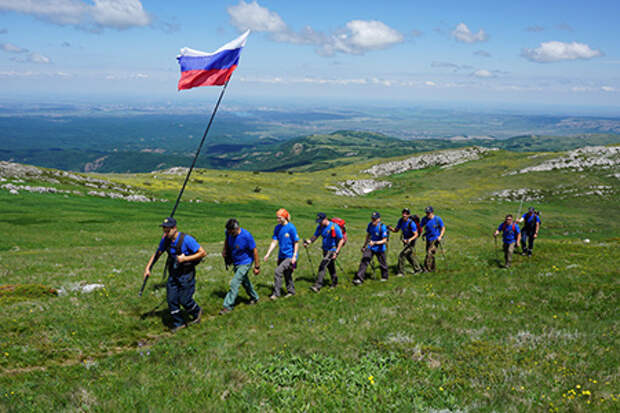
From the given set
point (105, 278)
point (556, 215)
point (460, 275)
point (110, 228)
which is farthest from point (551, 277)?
point (556, 215)

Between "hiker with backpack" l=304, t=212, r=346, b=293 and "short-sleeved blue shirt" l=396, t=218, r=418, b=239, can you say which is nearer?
"hiker with backpack" l=304, t=212, r=346, b=293

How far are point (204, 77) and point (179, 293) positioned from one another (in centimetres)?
980

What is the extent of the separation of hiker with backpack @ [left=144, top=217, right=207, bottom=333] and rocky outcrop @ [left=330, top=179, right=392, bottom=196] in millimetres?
126973

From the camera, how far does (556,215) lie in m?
78.2

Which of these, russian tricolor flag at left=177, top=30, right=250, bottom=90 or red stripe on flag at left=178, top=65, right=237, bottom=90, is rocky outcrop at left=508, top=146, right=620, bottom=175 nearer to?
russian tricolor flag at left=177, top=30, right=250, bottom=90

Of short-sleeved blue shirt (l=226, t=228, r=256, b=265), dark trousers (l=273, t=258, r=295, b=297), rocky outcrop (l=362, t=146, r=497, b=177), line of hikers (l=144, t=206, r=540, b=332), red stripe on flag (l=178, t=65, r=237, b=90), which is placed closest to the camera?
line of hikers (l=144, t=206, r=540, b=332)

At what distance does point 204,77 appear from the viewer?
15852 millimetres

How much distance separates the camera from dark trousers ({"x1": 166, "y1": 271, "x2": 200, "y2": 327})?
11930 millimetres

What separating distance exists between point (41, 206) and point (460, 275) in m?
54.9

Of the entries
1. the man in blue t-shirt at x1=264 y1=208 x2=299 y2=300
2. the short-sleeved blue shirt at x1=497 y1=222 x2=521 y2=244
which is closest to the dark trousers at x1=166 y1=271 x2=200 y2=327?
the man in blue t-shirt at x1=264 y1=208 x2=299 y2=300

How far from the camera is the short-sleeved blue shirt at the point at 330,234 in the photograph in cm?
1633

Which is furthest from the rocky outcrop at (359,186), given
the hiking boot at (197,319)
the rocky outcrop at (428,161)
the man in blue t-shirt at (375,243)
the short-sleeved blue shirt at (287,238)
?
the hiking boot at (197,319)

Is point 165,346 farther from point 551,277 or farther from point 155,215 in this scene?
point 155,215

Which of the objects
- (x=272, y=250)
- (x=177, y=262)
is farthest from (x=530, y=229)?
(x=177, y=262)
